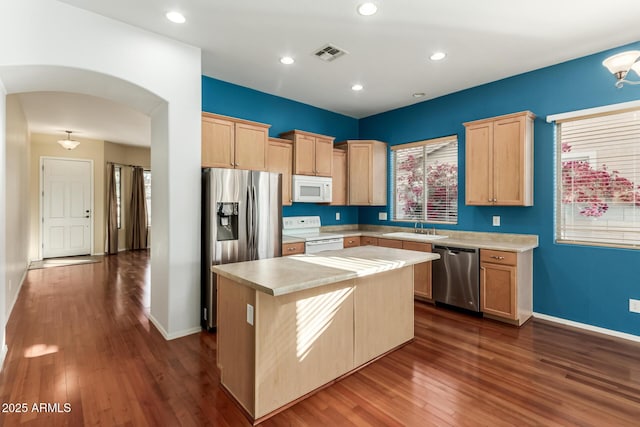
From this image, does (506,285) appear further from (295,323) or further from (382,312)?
(295,323)

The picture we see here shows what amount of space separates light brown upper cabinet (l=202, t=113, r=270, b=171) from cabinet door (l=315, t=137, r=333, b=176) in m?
1.07

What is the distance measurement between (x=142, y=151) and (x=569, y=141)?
9656 millimetres

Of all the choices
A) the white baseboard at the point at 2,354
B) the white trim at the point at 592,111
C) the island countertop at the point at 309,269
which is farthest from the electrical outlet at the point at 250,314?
the white trim at the point at 592,111

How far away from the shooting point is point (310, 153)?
485 cm

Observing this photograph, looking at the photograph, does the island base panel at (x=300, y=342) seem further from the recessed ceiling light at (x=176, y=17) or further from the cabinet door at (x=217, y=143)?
the recessed ceiling light at (x=176, y=17)

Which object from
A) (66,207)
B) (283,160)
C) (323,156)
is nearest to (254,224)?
(283,160)

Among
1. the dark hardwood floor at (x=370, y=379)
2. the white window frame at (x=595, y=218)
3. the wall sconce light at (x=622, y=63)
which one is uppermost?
the wall sconce light at (x=622, y=63)

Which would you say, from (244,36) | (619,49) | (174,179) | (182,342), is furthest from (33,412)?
(619,49)

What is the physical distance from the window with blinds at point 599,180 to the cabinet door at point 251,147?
11.7 ft

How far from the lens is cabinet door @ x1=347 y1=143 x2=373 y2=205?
534 cm

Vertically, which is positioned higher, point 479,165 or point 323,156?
point 323,156

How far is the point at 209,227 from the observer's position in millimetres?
3287

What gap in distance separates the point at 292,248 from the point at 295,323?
2.11 metres

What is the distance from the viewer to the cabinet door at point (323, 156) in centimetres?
495
